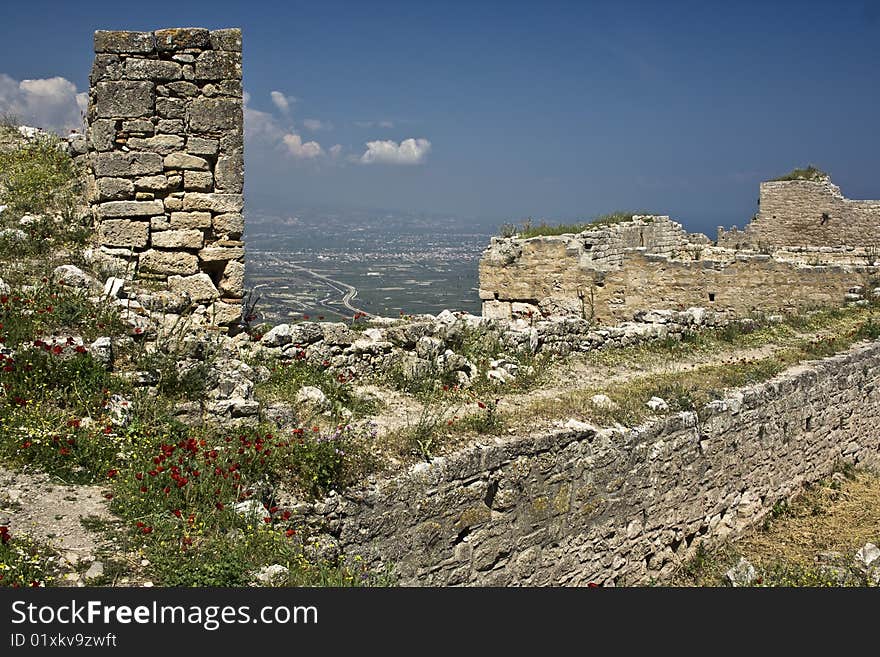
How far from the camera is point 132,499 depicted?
193 inches

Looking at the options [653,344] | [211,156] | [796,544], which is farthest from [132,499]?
[653,344]

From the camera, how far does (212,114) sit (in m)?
8.12

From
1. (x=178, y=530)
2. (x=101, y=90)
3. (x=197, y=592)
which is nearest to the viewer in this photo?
(x=197, y=592)

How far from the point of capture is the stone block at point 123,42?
7.91 meters

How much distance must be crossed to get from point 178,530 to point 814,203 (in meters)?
21.1

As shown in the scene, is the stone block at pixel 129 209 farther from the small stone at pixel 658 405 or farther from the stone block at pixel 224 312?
the small stone at pixel 658 405

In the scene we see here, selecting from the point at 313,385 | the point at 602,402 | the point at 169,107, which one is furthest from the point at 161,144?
the point at 602,402

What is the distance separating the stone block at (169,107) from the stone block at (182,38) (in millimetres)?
520

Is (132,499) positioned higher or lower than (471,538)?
higher

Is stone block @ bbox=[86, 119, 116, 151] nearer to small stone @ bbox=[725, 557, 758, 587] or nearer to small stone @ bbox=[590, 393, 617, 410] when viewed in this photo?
small stone @ bbox=[590, 393, 617, 410]

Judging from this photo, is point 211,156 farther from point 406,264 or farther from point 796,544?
point 406,264

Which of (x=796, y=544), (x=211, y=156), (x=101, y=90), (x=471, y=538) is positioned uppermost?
(x=101, y=90)

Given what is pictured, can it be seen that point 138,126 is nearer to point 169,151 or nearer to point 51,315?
point 169,151

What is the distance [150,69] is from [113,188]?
A: 4.35 ft
